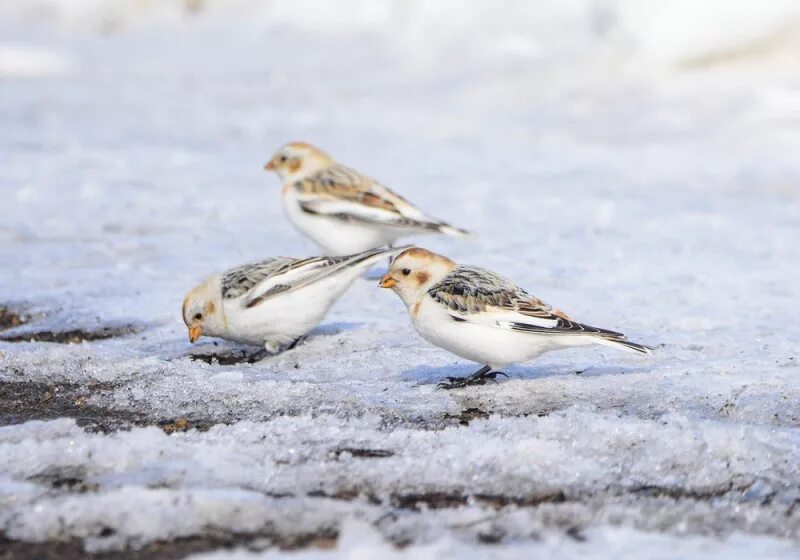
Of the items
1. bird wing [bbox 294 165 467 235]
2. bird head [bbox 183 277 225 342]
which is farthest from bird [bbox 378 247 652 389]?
bird wing [bbox 294 165 467 235]

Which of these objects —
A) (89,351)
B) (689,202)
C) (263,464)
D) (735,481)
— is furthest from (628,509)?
(689,202)

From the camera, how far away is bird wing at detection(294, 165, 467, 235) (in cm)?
688

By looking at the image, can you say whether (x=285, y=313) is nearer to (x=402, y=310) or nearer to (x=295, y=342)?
(x=295, y=342)

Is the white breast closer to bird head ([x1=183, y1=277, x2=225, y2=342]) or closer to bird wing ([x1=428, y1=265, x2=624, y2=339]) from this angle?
bird wing ([x1=428, y1=265, x2=624, y2=339])

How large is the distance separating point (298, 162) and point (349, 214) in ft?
2.09

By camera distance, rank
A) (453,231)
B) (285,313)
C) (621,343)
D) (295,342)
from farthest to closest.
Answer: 1. (453,231)
2. (295,342)
3. (285,313)
4. (621,343)

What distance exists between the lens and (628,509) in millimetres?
3012

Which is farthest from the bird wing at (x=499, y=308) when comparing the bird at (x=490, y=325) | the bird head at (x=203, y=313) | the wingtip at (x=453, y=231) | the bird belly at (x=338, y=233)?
the bird belly at (x=338, y=233)

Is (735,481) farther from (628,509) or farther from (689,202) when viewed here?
(689,202)

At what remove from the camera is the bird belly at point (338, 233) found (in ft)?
22.9

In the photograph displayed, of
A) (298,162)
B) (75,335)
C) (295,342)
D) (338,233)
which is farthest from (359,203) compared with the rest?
(75,335)

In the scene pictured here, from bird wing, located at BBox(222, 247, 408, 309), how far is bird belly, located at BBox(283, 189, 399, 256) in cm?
167

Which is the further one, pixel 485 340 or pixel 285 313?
pixel 285 313

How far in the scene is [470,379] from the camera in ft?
14.5
